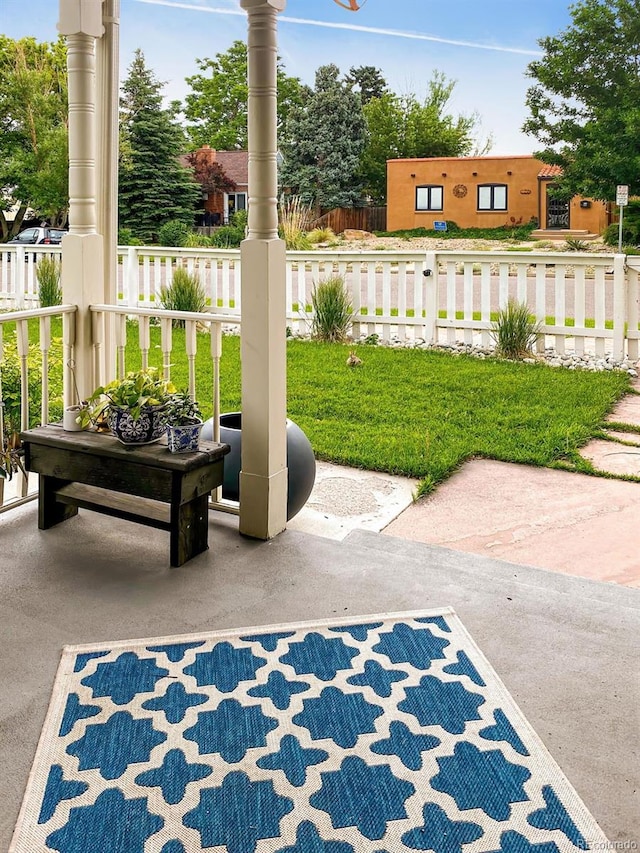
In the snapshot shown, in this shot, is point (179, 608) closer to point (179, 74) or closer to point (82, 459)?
point (82, 459)

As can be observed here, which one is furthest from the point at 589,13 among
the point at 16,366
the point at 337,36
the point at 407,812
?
the point at 407,812

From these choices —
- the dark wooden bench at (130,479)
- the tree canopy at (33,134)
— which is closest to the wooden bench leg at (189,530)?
the dark wooden bench at (130,479)

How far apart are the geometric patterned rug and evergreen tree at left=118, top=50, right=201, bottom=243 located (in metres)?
10.8

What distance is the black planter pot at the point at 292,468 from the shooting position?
2877 millimetres

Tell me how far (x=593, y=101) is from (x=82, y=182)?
7.21m

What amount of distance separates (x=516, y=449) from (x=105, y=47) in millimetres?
2591

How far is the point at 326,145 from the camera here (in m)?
10.1

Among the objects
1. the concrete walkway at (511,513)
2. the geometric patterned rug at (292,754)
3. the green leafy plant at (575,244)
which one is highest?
the green leafy plant at (575,244)

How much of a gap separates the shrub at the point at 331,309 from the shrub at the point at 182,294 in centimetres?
114

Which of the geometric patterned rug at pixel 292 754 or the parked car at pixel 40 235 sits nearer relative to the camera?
the geometric patterned rug at pixel 292 754

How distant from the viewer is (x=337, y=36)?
42.0 ft

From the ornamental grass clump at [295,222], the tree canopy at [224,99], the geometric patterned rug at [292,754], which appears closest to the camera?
the geometric patterned rug at [292,754]

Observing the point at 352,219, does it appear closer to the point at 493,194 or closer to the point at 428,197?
the point at 428,197

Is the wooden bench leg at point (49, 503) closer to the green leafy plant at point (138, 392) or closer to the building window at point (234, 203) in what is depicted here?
the green leafy plant at point (138, 392)
